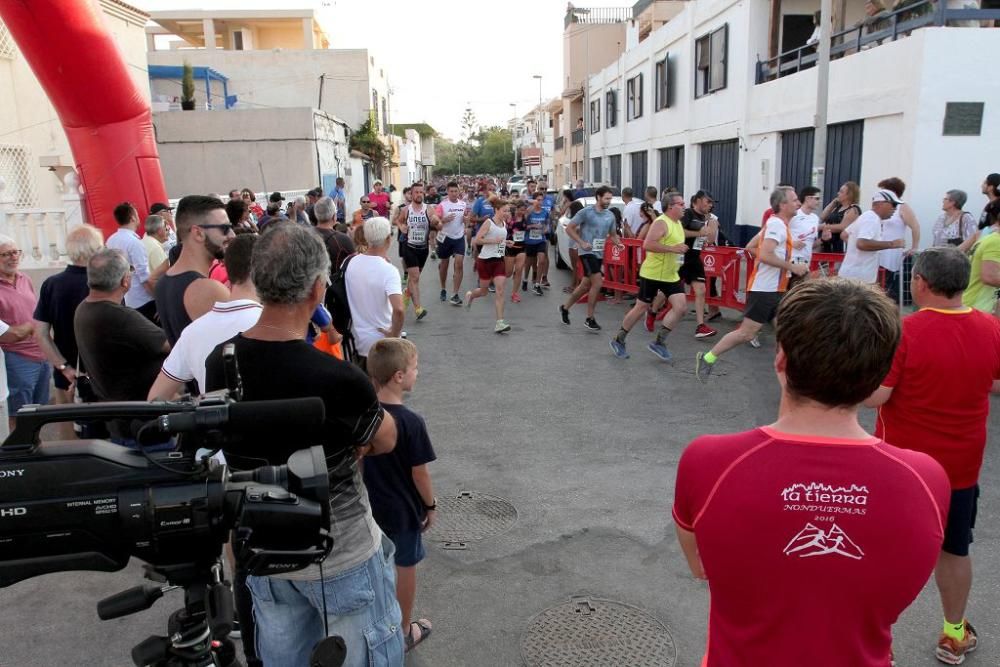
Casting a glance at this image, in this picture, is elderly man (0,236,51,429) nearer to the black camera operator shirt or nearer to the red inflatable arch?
the black camera operator shirt

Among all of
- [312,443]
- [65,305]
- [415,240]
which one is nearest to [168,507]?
[312,443]

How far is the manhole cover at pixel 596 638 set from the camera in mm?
3326

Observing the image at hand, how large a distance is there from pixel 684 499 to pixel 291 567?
2.92ft

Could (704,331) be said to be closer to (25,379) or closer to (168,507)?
(25,379)

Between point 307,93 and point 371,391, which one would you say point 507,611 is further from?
point 307,93

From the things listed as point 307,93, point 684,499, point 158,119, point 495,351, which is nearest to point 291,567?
point 684,499

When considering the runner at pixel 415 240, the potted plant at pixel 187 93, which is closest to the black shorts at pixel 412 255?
the runner at pixel 415 240

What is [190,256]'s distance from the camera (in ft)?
13.3

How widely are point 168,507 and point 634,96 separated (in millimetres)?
28656

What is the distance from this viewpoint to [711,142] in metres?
20.8

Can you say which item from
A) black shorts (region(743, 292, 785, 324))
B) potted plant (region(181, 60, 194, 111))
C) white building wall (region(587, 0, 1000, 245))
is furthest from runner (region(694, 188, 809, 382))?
potted plant (region(181, 60, 194, 111))

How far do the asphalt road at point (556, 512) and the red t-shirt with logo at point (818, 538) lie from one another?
8 centimetres

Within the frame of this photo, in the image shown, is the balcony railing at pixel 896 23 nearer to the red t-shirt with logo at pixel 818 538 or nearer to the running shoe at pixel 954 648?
the running shoe at pixel 954 648

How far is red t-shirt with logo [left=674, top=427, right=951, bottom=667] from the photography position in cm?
153
